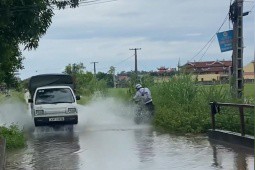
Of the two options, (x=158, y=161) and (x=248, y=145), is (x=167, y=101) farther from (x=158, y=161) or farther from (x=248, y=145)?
(x=158, y=161)

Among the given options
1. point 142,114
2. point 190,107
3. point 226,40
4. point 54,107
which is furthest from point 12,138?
point 226,40

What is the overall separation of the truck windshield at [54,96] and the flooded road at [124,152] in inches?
52.4

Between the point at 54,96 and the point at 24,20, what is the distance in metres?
9.57

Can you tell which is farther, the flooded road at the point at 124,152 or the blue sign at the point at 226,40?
the blue sign at the point at 226,40

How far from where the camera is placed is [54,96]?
63.9 ft

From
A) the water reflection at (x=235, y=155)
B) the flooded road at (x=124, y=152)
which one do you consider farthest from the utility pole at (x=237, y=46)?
the water reflection at (x=235, y=155)

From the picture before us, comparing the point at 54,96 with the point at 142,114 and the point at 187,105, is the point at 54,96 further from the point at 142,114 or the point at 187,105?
the point at 187,105

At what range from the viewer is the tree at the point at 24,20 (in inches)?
391

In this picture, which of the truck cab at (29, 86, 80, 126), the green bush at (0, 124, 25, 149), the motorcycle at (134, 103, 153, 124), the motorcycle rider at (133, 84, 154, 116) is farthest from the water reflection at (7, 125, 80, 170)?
the motorcycle rider at (133, 84, 154, 116)

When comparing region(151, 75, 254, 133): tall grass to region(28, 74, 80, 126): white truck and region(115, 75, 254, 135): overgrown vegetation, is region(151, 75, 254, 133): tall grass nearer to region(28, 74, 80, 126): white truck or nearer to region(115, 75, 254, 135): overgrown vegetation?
region(115, 75, 254, 135): overgrown vegetation

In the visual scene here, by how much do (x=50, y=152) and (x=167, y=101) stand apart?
9.65 metres

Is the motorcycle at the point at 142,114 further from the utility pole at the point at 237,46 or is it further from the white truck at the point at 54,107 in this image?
the utility pole at the point at 237,46

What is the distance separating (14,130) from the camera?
14.7 m

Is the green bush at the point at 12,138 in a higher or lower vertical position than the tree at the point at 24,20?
lower
